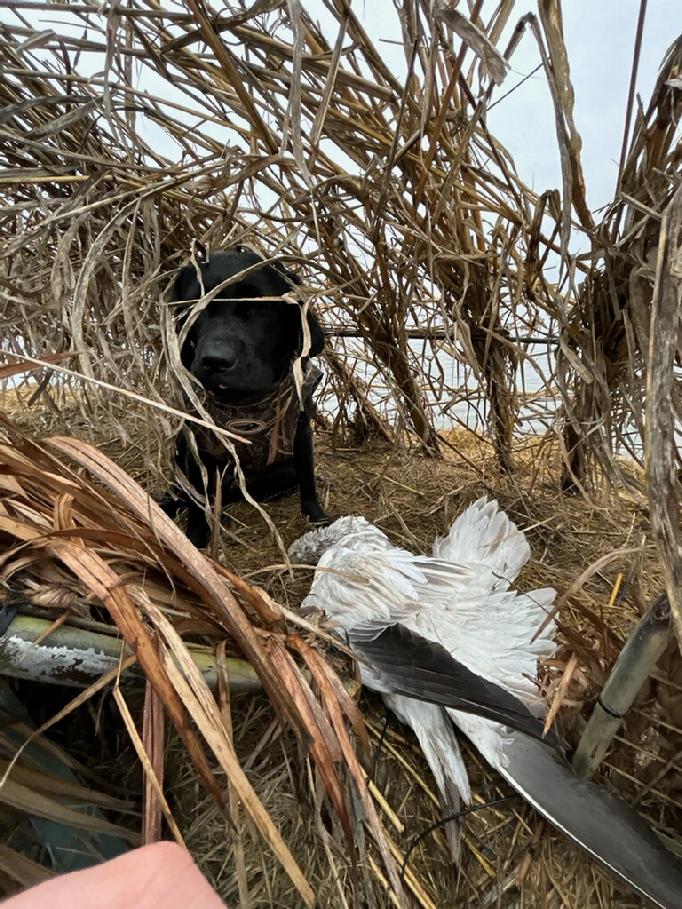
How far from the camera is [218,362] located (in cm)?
138

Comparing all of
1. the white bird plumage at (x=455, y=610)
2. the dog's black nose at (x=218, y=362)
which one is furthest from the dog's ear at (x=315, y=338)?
the white bird plumage at (x=455, y=610)

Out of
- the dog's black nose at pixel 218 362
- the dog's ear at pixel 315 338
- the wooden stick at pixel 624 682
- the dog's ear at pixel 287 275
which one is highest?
the dog's ear at pixel 287 275

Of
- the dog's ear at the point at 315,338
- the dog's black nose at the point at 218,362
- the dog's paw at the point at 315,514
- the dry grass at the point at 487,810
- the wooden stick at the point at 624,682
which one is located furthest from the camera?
the dog's paw at the point at 315,514

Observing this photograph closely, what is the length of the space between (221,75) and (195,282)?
460 millimetres

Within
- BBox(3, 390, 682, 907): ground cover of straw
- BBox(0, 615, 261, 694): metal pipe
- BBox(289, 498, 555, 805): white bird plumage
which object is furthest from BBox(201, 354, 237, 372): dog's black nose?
BBox(0, 615, 261, 694): metal pipe

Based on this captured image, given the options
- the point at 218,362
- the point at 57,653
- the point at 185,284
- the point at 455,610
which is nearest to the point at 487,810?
the point at 455,610

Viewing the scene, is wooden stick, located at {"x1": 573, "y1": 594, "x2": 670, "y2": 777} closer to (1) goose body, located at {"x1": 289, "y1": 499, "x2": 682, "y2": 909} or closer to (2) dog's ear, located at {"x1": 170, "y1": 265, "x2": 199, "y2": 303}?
(1) goose body, located at {"x1": 289, "y1": 499, "x2": 682, "y2": 909}

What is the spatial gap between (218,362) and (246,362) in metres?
0.08

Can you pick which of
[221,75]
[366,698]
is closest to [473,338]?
[221,75]

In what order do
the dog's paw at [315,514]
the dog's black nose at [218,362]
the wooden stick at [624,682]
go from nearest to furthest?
the wooden stick at [624,682] → the dog's black nose at [218,362] → the dog's paw at [315,514]

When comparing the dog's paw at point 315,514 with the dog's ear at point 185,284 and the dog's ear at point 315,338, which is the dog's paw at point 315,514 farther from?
the dog's ear at point 185,284

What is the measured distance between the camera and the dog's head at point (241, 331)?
4.59ft

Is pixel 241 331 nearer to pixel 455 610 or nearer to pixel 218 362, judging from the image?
pixel 218 362

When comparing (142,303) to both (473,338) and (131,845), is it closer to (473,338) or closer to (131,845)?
(473,338)
